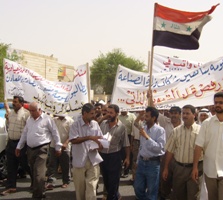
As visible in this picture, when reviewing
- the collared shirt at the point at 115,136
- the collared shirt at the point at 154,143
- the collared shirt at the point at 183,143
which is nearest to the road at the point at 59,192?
the collared shirt at the point at 115,136

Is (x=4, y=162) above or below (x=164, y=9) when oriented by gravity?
below

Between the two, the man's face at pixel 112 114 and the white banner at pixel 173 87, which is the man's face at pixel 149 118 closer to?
the man's face at pixel 112 114

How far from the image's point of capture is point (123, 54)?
54438 mm

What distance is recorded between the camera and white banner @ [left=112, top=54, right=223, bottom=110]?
6.66 metres

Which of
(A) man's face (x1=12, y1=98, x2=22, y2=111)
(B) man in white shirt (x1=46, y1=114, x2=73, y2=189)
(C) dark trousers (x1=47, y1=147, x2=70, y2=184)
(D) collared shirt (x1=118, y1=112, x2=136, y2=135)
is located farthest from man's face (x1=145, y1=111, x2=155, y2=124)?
(D) collared shirt (x1=118, y1=112, x2=136, y2=135)

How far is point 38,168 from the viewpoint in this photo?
640 cm

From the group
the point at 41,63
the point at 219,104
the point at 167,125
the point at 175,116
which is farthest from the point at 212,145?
the point at 41,63

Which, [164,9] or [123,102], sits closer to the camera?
[164,9]

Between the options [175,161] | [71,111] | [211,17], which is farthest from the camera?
[71,111]

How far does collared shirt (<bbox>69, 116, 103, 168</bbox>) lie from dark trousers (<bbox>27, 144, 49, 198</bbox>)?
1177 millimetres

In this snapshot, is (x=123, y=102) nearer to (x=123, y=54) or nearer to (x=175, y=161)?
(x=175, y=161)

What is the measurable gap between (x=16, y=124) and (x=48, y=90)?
1.00 meters

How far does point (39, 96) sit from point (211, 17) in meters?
3.79

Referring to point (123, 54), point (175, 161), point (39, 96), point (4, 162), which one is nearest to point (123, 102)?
point (39, 96)
